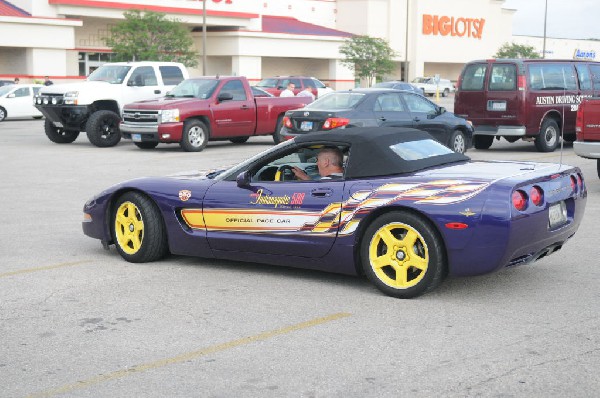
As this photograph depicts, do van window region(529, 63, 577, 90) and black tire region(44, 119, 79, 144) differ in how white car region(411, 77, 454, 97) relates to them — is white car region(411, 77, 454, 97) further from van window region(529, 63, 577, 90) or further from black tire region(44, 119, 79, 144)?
van window region(529, 63, 577, 90)

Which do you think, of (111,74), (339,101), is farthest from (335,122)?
(111,74)

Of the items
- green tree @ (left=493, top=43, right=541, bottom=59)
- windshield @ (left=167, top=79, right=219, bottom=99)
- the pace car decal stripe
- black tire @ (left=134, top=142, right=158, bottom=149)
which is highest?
green tree @ (left=493, top=43, right=541, bottom=59)

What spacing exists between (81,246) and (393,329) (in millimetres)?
4291

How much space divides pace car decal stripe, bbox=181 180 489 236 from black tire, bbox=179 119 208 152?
13.2 metres

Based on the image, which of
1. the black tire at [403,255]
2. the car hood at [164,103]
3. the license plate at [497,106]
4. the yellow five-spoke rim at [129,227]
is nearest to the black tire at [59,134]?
the car hood at [164,103]

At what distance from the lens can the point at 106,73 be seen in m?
23.8

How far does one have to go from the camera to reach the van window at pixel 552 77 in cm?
2012

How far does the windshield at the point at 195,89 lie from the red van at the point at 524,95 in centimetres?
574

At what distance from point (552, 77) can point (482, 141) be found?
240cm

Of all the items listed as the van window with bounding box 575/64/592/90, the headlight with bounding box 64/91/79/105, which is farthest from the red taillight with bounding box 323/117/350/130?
the headlight with bounding box 64/91/79/105

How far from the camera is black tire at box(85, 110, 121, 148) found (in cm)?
2219

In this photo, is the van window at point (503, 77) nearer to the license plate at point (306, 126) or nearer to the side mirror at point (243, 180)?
the license plate at point (306, 126)

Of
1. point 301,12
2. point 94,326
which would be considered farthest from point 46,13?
point 94,326

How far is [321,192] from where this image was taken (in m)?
7.30
